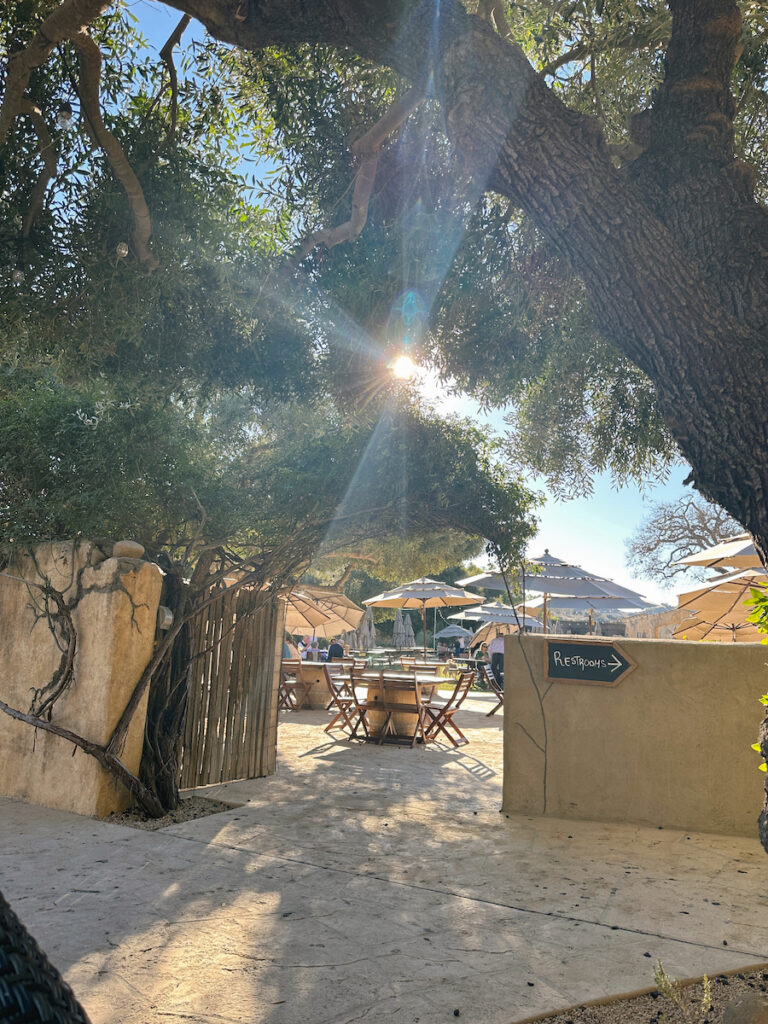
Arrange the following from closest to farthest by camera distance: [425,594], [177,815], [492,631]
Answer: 1. [177,815]
2. [425,594]
3. [492,631]

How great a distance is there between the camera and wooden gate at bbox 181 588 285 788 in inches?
244

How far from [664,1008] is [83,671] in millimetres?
4382

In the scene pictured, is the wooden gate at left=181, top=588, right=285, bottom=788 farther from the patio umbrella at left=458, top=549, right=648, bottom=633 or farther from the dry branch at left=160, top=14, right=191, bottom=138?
the patio umbrella at left=458, top=549, right=648, bottom=633

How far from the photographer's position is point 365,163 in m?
4.48

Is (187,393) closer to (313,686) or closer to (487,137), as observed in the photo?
(487,137)

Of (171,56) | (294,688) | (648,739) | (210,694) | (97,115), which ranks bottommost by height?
(294,688)

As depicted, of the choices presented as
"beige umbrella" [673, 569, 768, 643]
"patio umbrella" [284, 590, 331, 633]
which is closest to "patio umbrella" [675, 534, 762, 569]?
"beige umbrella" [673, 569, 768, 643]

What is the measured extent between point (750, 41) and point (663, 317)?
3253mm

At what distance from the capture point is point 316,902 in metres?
3.67

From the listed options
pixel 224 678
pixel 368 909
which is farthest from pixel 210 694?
pixel 368 909

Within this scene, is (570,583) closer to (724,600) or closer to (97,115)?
(724,600)

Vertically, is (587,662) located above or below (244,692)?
above

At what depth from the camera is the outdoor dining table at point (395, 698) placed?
9367 mm

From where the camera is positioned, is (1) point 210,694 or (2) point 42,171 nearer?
(2) point 42,171
